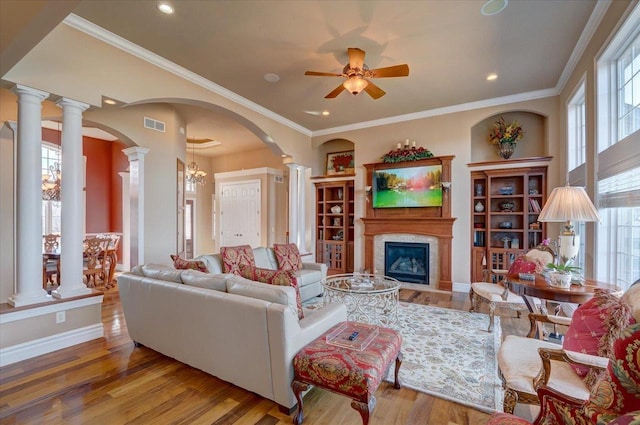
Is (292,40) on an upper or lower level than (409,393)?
upper

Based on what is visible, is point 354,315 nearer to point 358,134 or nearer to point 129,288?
point 129,288

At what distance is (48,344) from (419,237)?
546 centimetres

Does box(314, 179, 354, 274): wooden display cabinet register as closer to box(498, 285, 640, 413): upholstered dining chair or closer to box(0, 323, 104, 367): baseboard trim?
box(0, 323, 104, 367): baseboard trim

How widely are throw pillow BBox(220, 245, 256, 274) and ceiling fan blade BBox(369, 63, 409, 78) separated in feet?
9.38

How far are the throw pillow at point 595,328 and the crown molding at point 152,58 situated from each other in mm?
4740

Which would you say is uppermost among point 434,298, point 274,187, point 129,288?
point 274,187

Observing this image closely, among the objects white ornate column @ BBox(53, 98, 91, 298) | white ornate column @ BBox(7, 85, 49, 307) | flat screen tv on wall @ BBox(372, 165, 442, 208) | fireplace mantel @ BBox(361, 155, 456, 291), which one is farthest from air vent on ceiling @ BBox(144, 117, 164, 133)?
flat screen tv on wall @ BBox(372, 165, 442, 208)

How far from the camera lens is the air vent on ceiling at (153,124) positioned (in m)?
4.98

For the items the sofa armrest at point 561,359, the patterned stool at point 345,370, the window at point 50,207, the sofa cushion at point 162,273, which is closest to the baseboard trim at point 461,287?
the patterned stool at point 345,370

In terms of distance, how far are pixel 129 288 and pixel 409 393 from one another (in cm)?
275

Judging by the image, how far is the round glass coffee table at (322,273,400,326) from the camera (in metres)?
3.33

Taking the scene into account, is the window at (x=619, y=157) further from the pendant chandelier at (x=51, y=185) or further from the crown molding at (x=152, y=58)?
the pendant chandelier at (x=51, y=185)

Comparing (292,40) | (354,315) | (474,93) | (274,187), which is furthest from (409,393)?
(274,187)

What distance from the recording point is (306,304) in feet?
14.9
